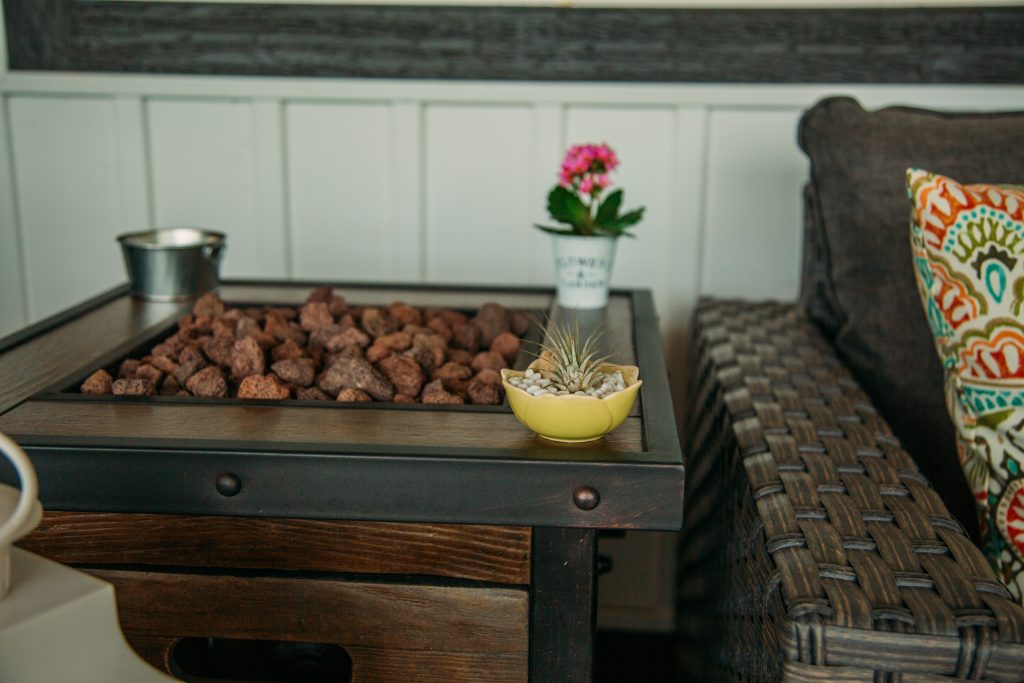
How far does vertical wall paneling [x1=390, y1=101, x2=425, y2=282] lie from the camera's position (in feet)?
5.92

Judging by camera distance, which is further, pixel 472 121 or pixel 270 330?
pixel 472 121

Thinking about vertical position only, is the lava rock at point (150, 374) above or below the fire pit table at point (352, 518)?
above

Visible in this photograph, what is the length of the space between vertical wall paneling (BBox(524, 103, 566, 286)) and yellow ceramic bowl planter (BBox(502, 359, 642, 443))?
906 mm

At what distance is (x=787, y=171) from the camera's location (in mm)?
1788

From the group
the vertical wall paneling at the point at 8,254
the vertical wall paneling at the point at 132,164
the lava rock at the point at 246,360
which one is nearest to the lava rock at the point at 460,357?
the lava rock at the point at 246,360

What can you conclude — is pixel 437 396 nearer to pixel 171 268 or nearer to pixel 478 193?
pixel 171 268

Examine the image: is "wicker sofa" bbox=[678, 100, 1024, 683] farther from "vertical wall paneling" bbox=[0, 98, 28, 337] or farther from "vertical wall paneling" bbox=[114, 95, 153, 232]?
"vertical wall paneling" bbox=[0, 98, 28, 337]

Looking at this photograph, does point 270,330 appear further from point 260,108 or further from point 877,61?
point 877,61

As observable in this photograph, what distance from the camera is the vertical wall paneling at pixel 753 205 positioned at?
5.81ft

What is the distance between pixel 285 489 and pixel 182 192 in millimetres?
1137

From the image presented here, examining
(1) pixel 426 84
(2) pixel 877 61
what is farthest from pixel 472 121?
(2) pixel 877 61

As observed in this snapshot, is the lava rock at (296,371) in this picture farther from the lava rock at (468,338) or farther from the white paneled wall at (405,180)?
the white paneled wall at (405,180)

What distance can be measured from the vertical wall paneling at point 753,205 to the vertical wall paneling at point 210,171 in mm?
812

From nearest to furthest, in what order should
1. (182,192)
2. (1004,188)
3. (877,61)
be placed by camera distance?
(1004,188)
(877,61)
(182,192)
